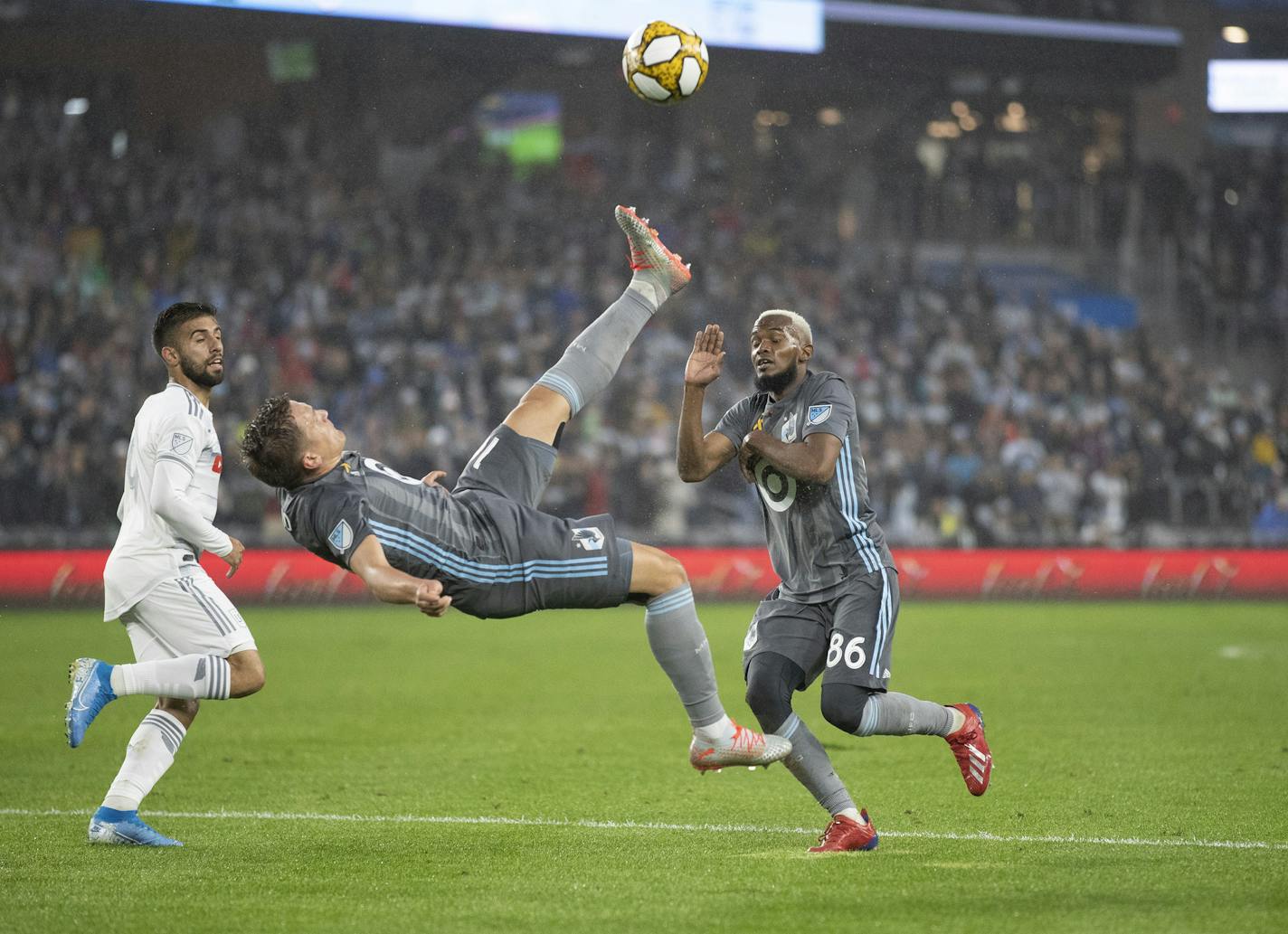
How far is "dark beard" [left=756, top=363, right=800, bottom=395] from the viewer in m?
6.43

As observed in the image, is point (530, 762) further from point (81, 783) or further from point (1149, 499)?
point (1149, 499)

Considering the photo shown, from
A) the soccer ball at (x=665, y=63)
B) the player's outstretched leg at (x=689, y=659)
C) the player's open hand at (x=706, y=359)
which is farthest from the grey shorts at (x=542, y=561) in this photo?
the soccer ball at (x=665, y=63)

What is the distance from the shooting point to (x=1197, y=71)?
2766 centimetres

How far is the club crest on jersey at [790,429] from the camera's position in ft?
20.8

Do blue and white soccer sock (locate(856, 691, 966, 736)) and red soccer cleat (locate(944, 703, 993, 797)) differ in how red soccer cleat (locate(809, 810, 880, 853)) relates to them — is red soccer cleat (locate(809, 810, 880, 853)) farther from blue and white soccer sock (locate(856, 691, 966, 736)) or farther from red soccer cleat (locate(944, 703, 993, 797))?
Result: red soccer cleat (locate(944, 703, 993, 797))

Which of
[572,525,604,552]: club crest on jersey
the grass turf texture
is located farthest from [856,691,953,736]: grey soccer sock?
[572,525,604,552]: club crest on jersey

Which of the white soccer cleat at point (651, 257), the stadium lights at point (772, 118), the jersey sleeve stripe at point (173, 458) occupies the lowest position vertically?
the jersey sleeve stripe at point (173, 458)

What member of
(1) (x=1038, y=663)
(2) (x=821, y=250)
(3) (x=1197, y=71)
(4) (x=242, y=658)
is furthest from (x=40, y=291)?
(3) (x=1197, y=71)

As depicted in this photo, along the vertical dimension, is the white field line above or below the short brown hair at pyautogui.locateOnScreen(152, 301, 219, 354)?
below

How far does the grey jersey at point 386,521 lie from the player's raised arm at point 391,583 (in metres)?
0.07

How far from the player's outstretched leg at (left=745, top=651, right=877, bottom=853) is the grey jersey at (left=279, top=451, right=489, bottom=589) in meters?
1.32

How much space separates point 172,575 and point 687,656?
7.56ft

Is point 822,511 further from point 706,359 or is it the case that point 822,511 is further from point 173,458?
point 173,458

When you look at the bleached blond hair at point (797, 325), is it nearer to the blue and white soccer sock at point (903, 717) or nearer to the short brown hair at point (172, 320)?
the blue and white soccer sock at point (903, 717)
